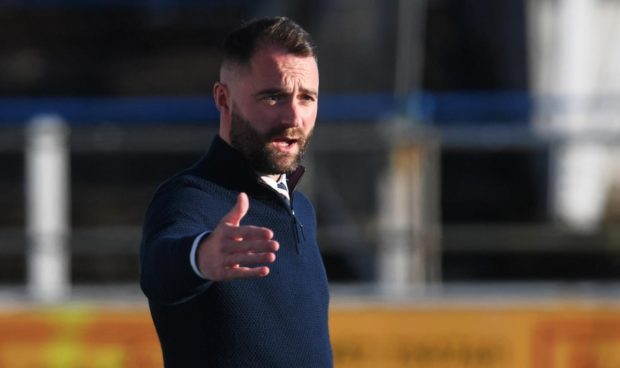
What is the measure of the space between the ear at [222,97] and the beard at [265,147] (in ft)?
0.10

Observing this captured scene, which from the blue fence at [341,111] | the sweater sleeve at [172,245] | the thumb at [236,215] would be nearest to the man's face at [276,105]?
the sweater sleeve at [172,245]

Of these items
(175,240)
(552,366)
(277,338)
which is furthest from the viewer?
(552,366)

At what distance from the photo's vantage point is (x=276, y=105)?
122 inches

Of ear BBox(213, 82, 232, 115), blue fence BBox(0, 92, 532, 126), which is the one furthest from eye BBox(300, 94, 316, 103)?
blue fence BBox(0, 92, 532, 126)

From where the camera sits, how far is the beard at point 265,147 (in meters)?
3.11

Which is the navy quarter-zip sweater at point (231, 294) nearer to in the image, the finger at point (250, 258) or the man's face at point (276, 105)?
the man's face at point (276, 105)

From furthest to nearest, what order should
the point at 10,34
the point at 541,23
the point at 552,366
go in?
the point at 10,34 < the point at 541,23 < the point at 552,366

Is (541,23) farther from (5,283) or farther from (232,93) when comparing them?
(232,93)

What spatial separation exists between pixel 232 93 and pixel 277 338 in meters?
0.54

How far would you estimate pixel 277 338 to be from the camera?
313 cm

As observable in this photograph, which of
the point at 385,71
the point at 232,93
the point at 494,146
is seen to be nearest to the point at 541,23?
the point at 385,71

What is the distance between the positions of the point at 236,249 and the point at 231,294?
36 cm

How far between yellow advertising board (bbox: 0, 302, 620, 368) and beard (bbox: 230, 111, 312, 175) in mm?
4596

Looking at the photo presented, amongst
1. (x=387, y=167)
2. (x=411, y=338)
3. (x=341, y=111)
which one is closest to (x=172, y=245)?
(x=411, y=338)
